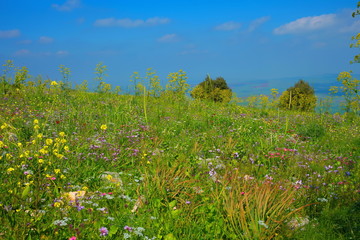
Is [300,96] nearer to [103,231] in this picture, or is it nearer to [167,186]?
[167,186]

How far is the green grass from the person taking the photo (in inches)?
128

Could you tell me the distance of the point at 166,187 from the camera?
405 centimetres

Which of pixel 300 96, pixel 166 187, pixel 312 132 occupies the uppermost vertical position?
pixel 166 187

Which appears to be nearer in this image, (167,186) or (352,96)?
(167,186)

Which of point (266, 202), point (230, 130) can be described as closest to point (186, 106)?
point (230, 130)

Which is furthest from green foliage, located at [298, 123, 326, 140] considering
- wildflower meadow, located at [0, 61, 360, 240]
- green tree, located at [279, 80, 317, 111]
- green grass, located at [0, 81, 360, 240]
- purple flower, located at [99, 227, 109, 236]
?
green tree, located at [279, 80, 317, 111]

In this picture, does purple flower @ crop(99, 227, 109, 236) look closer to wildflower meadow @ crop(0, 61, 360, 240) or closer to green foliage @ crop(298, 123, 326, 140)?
wildflower meadow @ crop(0, 61, 360, 240)

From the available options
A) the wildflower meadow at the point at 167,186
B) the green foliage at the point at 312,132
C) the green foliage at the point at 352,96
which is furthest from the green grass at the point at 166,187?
the green foliage at the point at 352,96

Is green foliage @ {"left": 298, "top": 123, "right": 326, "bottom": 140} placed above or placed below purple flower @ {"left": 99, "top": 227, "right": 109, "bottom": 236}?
below

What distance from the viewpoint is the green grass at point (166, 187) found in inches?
128

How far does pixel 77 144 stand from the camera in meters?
5.49

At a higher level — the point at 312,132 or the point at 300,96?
the point at 300,96

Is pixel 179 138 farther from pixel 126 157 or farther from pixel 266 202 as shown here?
pixel 266 202

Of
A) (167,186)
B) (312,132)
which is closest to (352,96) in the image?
(312,132)
